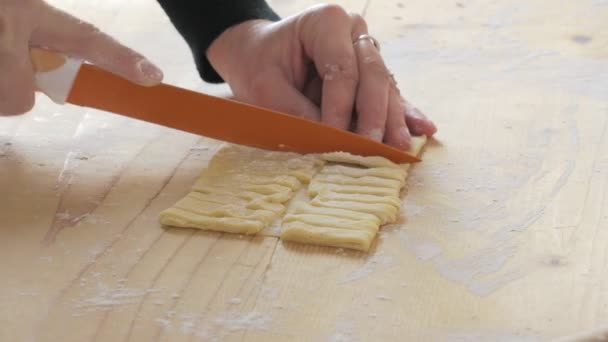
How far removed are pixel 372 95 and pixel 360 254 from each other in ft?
1.30

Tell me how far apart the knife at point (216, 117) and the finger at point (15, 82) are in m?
0.08

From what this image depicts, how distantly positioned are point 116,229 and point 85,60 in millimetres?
283

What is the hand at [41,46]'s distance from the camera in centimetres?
142

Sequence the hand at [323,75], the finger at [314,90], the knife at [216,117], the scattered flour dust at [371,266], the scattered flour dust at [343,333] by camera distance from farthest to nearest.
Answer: the finger at [314,90]
the hand at [323,75]
the knife at [216,117]
the scattered flour dust at [371,266]
the scattered flour dust at [343,333]

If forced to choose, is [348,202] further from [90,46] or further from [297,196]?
[90,46]

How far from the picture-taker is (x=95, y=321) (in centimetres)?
121

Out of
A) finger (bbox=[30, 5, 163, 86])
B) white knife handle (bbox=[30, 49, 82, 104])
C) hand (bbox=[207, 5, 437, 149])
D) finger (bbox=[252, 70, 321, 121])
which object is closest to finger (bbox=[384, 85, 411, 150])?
hand (bbox=[207, 5, 437, 149])

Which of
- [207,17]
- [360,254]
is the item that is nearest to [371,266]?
[360,254]

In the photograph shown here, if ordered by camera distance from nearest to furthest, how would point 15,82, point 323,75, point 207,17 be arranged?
point 15,82
point 323,75
point 207,17

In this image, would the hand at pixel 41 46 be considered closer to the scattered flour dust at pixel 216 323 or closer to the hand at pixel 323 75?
the hand at pixel 323 75

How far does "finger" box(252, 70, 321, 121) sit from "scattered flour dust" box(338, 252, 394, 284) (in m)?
0.41

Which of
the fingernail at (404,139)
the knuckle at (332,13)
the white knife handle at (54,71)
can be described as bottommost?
the fingernail at (404,139)

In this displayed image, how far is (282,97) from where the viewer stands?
1.72 m

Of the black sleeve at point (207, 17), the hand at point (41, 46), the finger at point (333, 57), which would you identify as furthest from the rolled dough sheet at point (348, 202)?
the black sleeve at point (207, 17)
